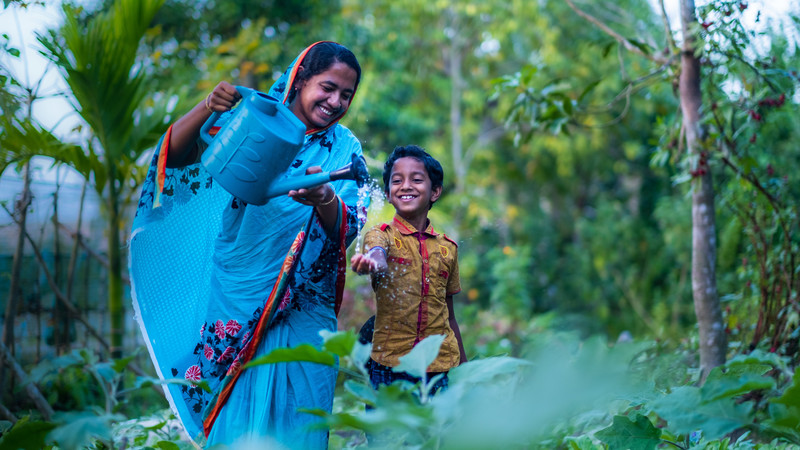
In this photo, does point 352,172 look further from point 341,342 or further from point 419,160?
point 341,342

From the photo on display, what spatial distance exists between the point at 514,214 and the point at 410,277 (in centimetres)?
992

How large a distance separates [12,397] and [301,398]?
6.33 feet

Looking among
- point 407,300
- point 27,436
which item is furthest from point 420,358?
point 407,300

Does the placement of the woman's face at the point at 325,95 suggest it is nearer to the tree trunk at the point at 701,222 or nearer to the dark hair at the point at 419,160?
the dark hair at the point at 419,160

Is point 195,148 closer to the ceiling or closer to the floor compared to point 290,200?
closer to the ceiling

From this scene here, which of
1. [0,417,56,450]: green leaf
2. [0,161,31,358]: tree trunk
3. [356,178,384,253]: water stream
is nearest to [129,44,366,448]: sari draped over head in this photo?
[356,178,384,253]: water stream

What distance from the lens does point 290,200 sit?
1937 mm

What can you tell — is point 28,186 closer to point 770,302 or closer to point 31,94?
point 31,94

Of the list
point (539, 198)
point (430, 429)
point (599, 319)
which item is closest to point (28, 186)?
point (430, 429)

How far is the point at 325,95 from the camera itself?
6.24ft

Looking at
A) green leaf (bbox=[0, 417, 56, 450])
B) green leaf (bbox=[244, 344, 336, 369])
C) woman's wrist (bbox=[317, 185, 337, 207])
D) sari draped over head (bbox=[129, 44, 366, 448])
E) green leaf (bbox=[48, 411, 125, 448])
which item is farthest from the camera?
sari draped over head (bbox=[129, 44, 366, 448])

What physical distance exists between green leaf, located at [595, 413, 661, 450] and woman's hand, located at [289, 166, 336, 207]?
0.86 meters

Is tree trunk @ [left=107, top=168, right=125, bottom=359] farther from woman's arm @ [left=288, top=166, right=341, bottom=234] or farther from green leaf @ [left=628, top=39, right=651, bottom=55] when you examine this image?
green leaf @ [left=628, top=39, right=651, bottom=55]

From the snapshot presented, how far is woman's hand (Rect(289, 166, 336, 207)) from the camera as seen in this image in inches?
65.4
